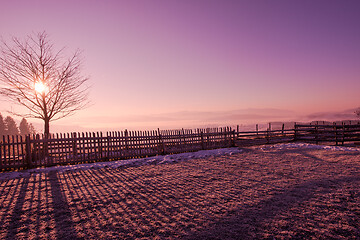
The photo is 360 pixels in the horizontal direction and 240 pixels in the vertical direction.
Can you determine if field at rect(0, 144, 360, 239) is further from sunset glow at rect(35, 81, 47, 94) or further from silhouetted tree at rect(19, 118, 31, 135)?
silhouetted tree at rect(19, 118, 31, 135)

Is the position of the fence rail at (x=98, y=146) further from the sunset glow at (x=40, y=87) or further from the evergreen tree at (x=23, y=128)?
the evergreen tree at (x=23, y=128)

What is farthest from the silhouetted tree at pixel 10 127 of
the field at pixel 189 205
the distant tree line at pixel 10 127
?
the field at pixel 189 205

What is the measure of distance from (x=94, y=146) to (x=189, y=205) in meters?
8.52

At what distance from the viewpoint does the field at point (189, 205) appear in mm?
3469

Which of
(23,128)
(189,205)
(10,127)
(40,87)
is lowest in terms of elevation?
(189,205)

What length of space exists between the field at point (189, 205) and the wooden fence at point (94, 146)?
2.12 meters

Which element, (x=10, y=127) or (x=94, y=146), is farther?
(x=10, y=127)

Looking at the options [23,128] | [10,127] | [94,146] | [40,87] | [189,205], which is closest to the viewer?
[189,205]

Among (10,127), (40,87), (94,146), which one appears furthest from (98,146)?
(10,127)

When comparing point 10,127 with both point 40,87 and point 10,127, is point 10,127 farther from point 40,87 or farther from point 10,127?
point 40,87

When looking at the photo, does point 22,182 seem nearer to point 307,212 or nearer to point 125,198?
point 125,198

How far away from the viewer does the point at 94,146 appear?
11.4 m

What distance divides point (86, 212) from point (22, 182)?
4837 mm

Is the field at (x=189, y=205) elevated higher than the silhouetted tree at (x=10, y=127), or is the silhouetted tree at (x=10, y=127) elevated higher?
the silhouetted tree at (x=10, y=127)
